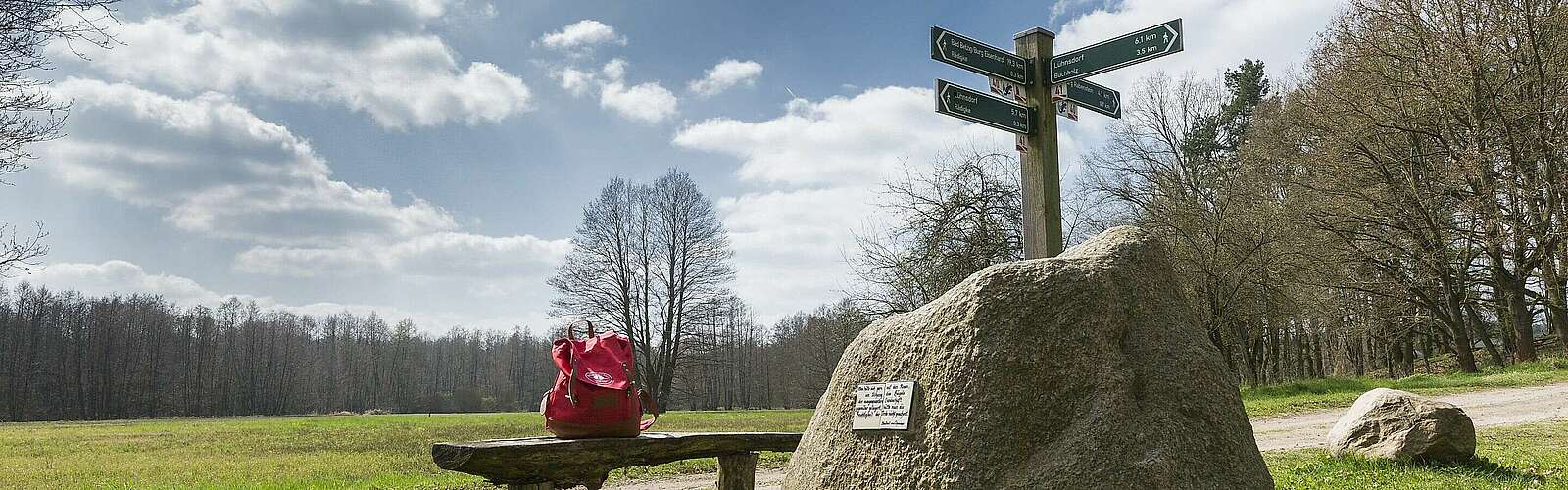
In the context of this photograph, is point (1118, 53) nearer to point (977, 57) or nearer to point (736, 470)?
point (977, 57)

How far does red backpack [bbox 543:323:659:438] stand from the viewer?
480 centimetres

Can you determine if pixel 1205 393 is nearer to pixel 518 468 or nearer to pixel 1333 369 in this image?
pixel 518 468

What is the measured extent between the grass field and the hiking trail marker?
131 inches

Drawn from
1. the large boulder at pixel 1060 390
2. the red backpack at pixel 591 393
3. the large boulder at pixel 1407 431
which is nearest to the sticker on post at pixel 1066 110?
the large boulder at pixel 1060 390

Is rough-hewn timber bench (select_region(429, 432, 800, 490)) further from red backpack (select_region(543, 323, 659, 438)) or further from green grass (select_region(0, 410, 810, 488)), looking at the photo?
green grass (select_region(0, 410, 810, 488))

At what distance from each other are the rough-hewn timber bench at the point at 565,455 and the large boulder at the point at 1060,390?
978 mm

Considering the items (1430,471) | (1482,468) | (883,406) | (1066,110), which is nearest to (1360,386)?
(1482,468)

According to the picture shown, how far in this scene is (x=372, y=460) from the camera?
13047 millimetres

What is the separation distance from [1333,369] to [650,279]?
1046 inches

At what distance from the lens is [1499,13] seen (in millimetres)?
19719

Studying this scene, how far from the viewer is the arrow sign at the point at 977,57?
6.17m

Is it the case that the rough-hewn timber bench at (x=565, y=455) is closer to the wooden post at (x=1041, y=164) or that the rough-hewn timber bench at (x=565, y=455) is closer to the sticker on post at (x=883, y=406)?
the sticker on post at (x=883, y=406)

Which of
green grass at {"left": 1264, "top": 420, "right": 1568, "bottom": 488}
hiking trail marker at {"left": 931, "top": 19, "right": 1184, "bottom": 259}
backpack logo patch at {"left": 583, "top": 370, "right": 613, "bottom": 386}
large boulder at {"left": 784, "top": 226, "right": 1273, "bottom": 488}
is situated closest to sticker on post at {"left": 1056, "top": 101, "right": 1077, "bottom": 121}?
hiking trail marker at {"left": 931, "top": 19, "right": 1184, "bottom": 259}

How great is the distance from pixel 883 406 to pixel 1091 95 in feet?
11.1
